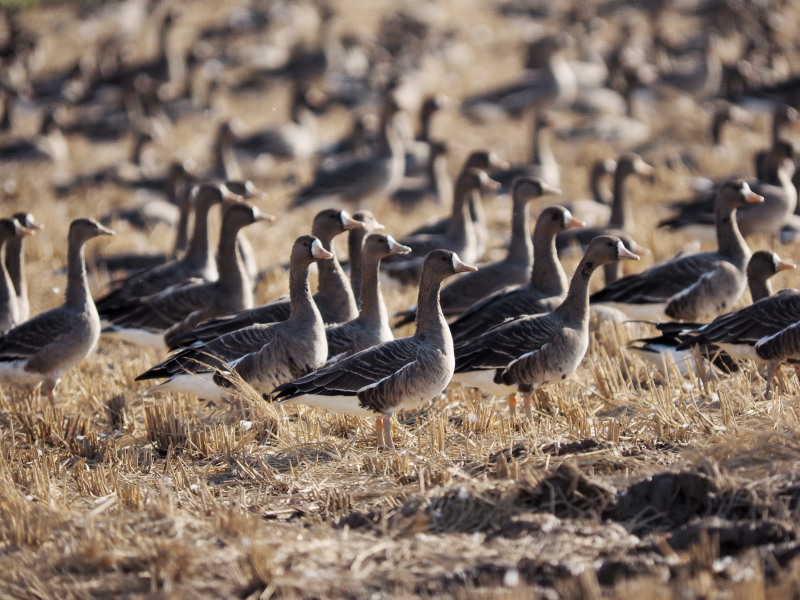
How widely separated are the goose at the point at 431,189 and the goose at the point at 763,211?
17.7ft

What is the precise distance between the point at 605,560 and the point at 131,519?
2.57 m

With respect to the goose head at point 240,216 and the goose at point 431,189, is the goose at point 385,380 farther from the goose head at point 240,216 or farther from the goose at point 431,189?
the goose at point 431,189

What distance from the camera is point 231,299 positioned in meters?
11.0

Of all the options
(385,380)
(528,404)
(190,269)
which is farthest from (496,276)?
(385,380)

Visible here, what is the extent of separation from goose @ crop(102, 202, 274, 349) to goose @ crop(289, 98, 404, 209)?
24.1ft

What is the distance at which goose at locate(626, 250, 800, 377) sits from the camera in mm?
8703

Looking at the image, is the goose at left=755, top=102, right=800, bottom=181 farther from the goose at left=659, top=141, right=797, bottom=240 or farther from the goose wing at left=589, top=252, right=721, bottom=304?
the goose wing at left=589, top=252, right=721, bottom=304

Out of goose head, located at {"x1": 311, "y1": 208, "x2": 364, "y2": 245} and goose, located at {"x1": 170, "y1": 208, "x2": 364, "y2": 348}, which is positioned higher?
goose head, located at {"x1": 311, "y1": 208, "x2": 364, "y2": 245}

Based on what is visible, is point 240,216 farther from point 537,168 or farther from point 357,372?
point 537,168

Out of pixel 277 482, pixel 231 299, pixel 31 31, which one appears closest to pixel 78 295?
pixel 231 299

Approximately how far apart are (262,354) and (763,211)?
764 cm

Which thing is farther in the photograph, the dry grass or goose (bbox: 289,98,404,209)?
goose (bbox: 289,98,404,209)

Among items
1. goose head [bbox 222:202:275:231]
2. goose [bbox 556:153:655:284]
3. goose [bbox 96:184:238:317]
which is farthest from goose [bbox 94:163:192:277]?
goose [bbox 556:153:655:284]

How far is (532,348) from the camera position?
27.8 ft
